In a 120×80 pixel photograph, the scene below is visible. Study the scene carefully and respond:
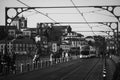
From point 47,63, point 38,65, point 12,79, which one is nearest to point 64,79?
point 12,79

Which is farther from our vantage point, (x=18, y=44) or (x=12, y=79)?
(x=18, y=44)

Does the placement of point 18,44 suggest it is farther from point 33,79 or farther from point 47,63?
point 33,79

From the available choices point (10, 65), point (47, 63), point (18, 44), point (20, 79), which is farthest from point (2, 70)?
point (18, 44)

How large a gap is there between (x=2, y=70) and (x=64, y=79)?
5590 millimetres

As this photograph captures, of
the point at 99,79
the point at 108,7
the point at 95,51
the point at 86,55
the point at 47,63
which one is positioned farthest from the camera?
the point at 95,51

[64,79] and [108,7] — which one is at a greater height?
[108,7]

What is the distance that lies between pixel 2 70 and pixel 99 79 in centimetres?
785

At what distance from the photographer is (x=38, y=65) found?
3675cm

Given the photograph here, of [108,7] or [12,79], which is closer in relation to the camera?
[12,79]

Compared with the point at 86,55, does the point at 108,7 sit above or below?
above

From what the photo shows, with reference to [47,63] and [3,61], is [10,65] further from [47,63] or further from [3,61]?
[47,63]

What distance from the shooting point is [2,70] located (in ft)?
80.6

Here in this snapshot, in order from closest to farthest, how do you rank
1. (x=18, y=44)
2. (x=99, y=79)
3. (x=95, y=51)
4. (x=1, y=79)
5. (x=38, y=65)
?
(x=1, y=79) < (x=99, y=79) < (x=38, y=65) < (x=95, y=51) < (x=18, y=44)

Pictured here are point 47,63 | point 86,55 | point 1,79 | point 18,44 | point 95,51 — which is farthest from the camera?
point 18,44
